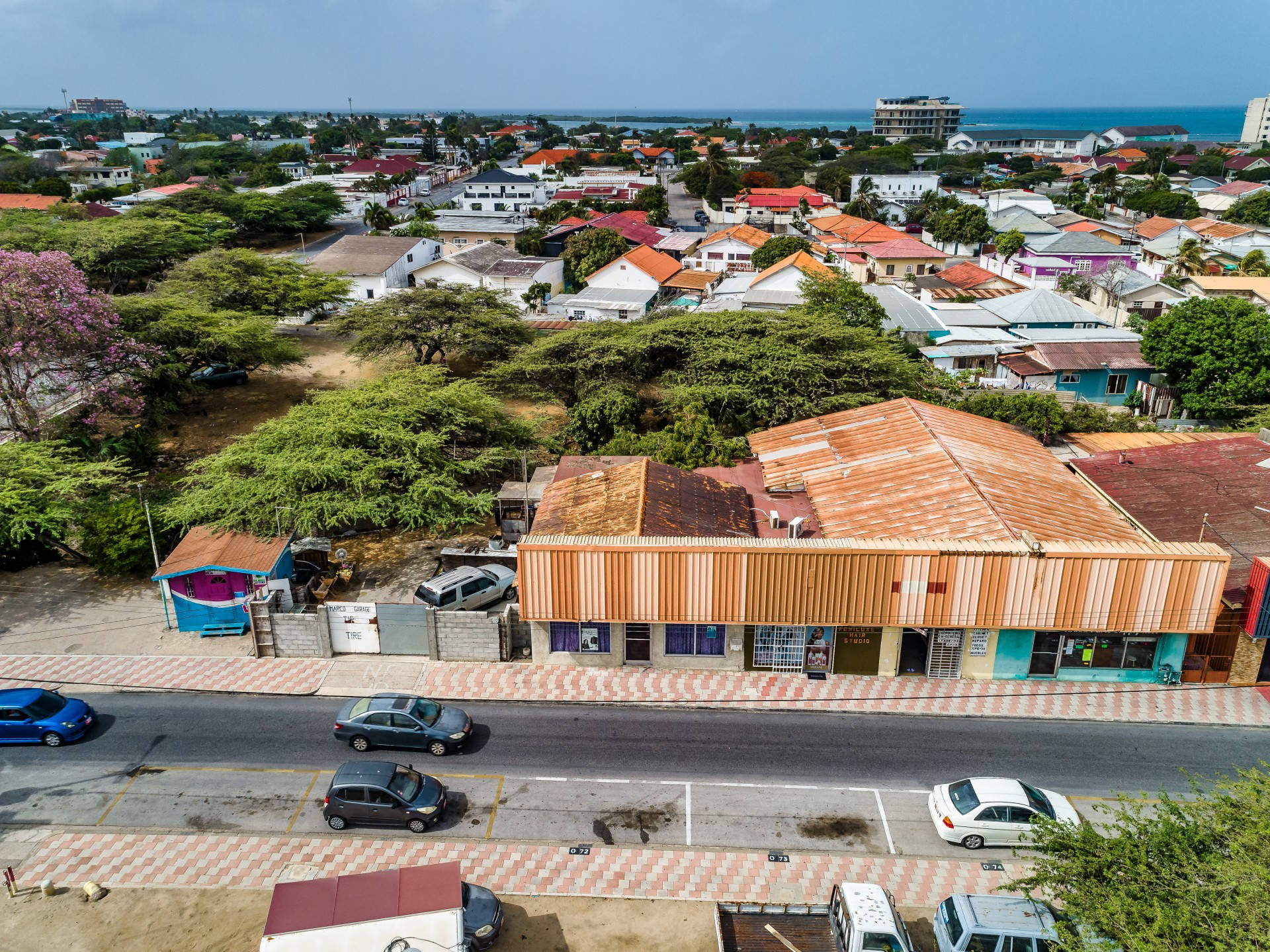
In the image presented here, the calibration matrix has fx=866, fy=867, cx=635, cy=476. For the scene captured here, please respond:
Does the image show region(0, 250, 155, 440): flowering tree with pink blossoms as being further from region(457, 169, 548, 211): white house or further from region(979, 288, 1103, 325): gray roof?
region(457, 169, 548, 211): white house

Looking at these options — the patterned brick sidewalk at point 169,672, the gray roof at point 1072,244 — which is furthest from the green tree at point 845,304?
the patterned brick sidewalk at point 169,672

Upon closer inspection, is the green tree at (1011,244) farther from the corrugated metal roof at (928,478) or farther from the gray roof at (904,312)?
the corrugated metal roof at (928,478)

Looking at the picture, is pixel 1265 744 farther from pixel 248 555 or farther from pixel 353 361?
pixel 353 361

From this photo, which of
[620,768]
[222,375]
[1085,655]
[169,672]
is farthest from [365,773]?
[222,375]

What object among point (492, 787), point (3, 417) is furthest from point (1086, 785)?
point (3, 417)

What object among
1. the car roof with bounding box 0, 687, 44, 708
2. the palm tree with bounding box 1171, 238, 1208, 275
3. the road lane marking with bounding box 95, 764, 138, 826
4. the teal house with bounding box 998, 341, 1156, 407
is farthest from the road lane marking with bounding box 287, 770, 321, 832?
the palm tree with bounding box 1171, 238, 1208, 275
